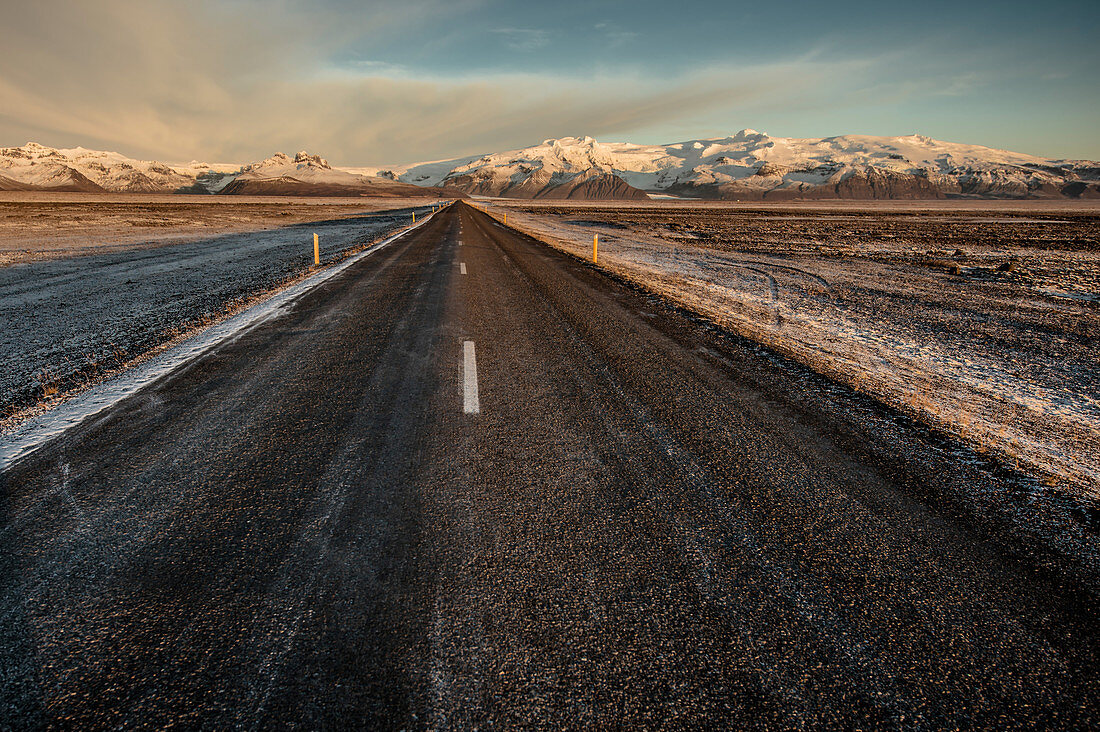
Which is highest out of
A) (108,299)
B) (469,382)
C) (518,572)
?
(108,299)

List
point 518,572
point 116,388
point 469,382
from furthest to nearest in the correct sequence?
point 469,382
point 116,388
point 518,572

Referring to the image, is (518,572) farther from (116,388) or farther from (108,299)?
(108,299)

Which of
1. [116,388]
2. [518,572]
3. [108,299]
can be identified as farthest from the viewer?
[108,299]

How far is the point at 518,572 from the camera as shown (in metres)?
2.41

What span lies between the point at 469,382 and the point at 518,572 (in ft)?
9.08

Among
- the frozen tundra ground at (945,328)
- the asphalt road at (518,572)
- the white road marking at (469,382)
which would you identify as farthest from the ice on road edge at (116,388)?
the frozen tundra ground at (945,328)

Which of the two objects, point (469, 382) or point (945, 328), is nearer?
point (469, 382)

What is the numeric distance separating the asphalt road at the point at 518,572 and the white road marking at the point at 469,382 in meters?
0.04

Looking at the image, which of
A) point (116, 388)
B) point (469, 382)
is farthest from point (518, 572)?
point (116, 388)

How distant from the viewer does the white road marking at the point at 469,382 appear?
433cm

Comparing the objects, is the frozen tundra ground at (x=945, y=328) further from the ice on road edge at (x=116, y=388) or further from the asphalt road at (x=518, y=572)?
the ice on road edge at (x=116, y=388)

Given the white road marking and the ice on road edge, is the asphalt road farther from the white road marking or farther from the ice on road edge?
the ice on road edge

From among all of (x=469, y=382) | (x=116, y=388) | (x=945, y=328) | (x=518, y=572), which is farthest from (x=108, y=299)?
(x=945, y=328)

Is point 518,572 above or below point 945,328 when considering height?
below
